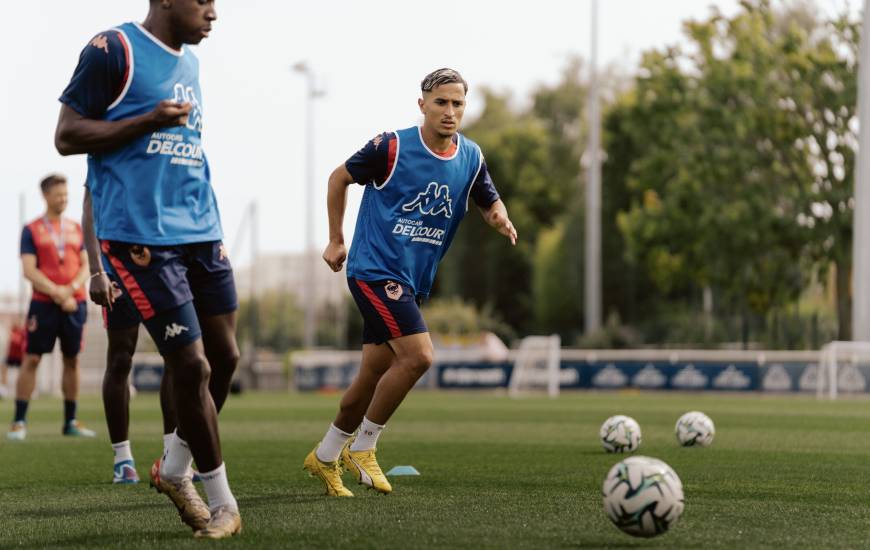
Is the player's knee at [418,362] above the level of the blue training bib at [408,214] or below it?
below

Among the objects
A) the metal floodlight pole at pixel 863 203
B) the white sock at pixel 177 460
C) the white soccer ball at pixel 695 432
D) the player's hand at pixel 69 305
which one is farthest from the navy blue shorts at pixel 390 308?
the metal floodlight pole at pixel 863 203

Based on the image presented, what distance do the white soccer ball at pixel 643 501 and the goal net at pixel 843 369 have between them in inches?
751

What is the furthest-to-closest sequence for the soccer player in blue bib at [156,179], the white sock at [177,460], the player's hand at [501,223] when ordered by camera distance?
the player's hand at [501,223], the white sock at [177,460], the soccer player in blue bib at [156,179]

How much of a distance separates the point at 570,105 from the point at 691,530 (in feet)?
212

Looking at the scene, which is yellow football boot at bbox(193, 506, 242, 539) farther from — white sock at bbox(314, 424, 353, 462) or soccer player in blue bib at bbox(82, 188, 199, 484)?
white sock at bbox(314, 424, 353, 462)

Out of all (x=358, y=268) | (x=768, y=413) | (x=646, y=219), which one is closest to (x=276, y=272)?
(x=646, y=219)

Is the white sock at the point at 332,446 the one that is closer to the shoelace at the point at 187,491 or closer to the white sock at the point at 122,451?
the white sock at the point at 122,451

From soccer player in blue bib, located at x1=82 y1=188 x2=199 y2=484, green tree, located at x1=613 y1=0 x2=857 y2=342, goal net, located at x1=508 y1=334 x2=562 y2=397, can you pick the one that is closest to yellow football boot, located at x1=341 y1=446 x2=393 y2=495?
soccer player in blue bib, located at x1=82 y1=188 x2=199 y2=484

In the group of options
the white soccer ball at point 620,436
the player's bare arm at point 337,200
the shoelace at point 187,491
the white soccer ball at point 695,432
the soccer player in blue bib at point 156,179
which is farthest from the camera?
the white soccer ball at point 695,432

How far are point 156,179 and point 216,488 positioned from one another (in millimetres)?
1264

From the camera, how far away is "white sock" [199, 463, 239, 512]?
17.4 feet

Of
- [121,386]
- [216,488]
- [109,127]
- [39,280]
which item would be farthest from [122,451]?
[39,280]

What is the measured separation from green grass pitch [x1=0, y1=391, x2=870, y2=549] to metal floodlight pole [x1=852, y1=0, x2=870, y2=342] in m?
13.3

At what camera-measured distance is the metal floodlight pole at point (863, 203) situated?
26.1 m
